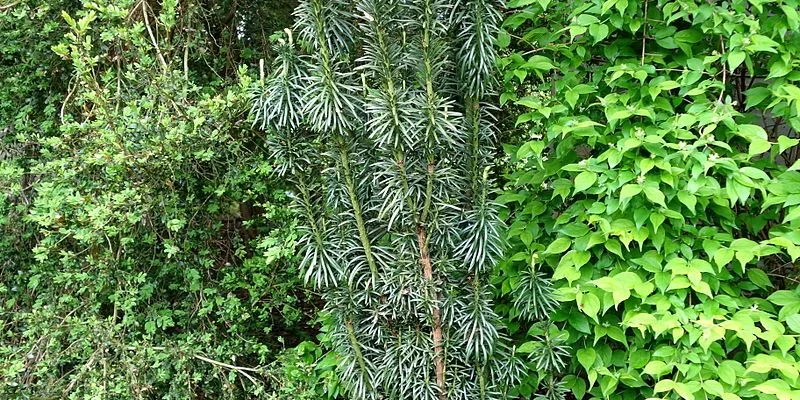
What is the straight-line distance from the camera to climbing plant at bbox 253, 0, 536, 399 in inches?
62.7

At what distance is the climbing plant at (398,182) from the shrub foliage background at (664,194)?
317 millimetres

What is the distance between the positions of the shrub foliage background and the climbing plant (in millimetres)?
317

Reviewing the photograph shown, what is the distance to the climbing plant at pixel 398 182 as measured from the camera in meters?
1.59

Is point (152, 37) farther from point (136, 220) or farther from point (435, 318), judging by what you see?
point (435, 318)

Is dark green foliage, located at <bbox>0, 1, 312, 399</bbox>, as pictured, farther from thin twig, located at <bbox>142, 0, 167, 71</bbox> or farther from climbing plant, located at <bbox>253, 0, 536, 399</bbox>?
climbing plant, located at <bbox>253, 0, 536, 399</bbox>

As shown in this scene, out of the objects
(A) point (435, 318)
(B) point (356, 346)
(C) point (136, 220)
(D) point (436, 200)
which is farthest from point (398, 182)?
(C) point (136, 220)

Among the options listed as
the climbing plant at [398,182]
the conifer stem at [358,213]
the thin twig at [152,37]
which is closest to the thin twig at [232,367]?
the climbing plant at [398,182]

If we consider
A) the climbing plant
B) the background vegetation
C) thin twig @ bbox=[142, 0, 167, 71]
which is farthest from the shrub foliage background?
thin twig @ bbox=[142, 0, 167, 71]

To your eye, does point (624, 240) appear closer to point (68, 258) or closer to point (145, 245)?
point (145, 245)

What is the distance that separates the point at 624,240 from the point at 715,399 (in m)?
0.60

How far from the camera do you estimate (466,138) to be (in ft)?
5.64

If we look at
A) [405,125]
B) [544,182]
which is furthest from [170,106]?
[544,182]

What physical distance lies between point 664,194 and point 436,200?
2.47 ft

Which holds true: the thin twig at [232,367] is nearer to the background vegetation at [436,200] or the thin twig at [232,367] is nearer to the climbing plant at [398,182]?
the background vegetation at [436,200]
